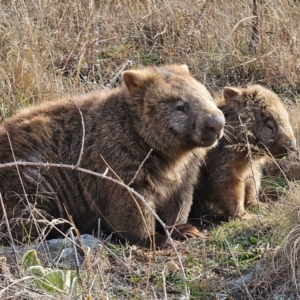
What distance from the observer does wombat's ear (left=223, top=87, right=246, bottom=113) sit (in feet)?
24.1

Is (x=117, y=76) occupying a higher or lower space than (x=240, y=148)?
higher

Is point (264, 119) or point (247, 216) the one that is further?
point (264, 119)

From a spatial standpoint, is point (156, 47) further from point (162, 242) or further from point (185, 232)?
point (162, 242)

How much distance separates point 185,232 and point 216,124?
950 mm

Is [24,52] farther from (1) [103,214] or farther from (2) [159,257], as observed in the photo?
(2) [159,257]

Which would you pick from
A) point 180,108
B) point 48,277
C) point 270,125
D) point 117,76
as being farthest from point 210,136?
point 117,76

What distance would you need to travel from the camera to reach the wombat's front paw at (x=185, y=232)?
21.9 feet

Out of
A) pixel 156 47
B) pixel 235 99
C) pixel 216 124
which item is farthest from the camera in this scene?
pixel 156 47

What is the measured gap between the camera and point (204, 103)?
6.50 metres

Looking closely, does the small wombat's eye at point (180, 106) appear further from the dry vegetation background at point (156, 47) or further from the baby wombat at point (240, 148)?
the dry vegetation background at point (156, 47)

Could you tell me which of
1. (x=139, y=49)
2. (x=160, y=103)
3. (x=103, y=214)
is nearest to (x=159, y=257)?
(x=103, y=214)

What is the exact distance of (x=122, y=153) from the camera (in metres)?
6.52

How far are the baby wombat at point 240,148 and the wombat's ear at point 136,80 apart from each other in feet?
2.93

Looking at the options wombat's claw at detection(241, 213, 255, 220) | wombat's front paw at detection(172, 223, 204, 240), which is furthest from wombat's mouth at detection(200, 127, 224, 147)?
wombat's claw at detection(241, 213, 255, 220)
